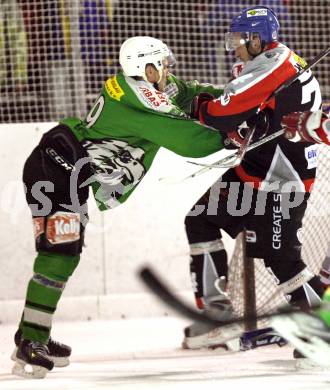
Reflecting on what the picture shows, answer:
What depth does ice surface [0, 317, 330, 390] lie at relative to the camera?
3.54 metres

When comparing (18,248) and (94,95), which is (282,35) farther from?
(18,248)

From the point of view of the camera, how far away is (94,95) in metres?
5.48

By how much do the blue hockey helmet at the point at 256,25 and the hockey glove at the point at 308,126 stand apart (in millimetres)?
402

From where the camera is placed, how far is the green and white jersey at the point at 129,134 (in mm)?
3803

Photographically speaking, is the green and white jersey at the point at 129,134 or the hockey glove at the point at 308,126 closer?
the hockey glove at the point at 308,126

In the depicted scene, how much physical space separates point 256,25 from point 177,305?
1053 mm

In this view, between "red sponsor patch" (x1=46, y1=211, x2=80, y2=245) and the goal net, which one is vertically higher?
the goal net

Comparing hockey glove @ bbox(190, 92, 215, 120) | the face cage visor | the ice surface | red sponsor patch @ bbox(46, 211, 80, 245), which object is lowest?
the ice surface

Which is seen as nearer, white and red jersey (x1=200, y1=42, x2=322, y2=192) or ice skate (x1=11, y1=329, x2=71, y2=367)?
white and red jersey (x1=200, y1=42, x2=322, y2=192)

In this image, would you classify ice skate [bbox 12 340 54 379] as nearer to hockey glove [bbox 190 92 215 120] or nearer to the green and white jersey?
the green and white jersey

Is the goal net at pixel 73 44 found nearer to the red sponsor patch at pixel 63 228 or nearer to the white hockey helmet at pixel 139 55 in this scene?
the white hockey helmet at pixel 139 55

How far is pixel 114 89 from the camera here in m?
3.85

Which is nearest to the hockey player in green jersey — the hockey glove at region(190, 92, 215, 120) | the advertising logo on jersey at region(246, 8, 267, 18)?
the hockey glove at region(190, 92, 215, 120)

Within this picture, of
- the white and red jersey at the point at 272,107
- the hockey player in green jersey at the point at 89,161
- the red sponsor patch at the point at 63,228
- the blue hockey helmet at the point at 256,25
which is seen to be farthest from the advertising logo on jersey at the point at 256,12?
the red sponsor patch at the point at 63,228
